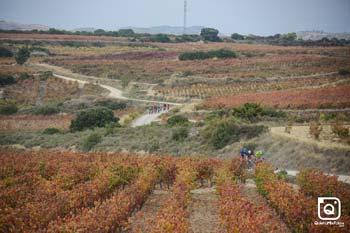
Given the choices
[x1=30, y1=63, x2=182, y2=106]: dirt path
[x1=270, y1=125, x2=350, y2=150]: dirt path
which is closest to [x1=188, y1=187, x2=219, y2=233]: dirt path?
[x1=270, y1=125, x2=350, y2=150]: dirt path

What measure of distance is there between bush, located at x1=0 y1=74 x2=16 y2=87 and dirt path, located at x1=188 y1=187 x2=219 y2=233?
177 feet

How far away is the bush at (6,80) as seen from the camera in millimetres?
64688

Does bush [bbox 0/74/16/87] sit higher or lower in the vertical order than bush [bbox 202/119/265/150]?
lower

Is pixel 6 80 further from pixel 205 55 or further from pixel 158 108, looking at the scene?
pixel 205 55

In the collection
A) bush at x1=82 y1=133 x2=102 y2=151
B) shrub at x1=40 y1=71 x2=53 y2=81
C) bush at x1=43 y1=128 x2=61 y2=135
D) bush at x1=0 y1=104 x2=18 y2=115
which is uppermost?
shrub at x1=40 y1=71 x2=53 y2=81

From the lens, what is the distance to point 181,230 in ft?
32.6

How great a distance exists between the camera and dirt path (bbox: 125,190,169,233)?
1268 centimetres

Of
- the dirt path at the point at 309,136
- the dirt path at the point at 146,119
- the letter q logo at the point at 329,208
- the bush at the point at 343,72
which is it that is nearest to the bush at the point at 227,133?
the dirt path at the point at 309,136

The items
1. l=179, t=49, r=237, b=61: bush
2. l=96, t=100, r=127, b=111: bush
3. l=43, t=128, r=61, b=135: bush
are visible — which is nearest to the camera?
l=43, t=128, r=61, b=135: bush

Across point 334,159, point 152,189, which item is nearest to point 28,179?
point 152,189

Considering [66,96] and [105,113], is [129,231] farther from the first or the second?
[66,96]

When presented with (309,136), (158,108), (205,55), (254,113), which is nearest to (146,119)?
(158,108)

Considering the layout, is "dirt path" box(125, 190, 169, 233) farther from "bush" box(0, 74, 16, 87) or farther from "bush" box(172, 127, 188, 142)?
"bush" box(0, 74, 16, 87)

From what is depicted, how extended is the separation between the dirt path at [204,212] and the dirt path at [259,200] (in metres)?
1.34
